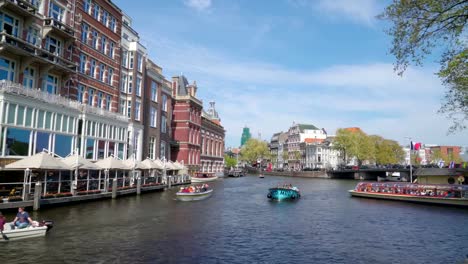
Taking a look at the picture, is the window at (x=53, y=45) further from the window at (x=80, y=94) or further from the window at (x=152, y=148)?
the window at (x=152, y=148)

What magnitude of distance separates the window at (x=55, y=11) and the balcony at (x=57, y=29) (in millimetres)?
1174

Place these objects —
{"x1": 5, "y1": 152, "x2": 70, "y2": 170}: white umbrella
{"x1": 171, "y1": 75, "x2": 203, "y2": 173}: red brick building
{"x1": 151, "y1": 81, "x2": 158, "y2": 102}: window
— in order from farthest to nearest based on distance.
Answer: {"x1": 171, "y1": 75, "x2": 203, "y2": 173}: red brick building, {"x1": 151, "y1": 81, "x2": 158, "y2": 102}: window, {"x1": 5, "y1": 152, "x2": 70, "y2": 170}: white umbrella

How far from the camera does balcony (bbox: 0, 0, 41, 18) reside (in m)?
31.6

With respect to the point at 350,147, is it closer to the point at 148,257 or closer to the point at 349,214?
the point at 349,214

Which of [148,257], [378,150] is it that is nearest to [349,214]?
[148,257]

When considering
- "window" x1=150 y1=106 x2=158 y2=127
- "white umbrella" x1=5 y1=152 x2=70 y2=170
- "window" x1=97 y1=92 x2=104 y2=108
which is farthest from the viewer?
→ "window" x1=150 y1=106 x2=158 y2=127

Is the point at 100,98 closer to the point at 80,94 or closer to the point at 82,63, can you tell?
the point at 80,94

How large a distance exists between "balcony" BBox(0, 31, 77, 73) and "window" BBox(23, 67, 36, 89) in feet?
4.48

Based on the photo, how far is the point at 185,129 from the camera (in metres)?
A: 87.9

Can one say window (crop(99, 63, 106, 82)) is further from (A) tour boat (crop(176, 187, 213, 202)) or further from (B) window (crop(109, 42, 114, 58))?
(A) tour boat (crop(176, 187, 213, 202))

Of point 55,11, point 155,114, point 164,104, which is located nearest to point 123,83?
point 155,114

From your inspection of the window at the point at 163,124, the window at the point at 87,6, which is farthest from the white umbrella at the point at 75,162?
the window at the point at 163,124

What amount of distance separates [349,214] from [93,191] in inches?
1049

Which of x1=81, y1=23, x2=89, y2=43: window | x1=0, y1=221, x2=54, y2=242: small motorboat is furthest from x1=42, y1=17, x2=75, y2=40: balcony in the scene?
x1=0, y1=221, x2=54, y2=242: small motorboat
